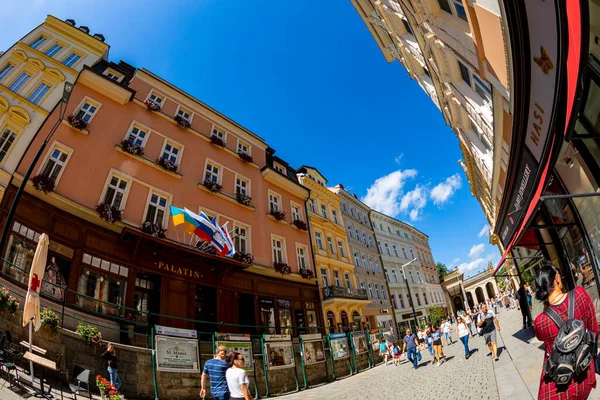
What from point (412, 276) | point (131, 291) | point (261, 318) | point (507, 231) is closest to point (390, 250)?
point (412, 276)

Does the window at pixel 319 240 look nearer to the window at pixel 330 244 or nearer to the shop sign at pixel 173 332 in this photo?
the window at pixel 330 244

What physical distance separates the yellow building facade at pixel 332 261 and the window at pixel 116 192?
48.4ft

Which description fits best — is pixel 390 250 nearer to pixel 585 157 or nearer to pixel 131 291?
pixel 131 291

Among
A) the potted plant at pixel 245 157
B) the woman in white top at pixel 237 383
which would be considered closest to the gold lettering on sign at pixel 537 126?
the woman in white top at pixel 237 383

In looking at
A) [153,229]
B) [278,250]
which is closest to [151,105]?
[153,229]

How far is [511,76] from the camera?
20.7ft

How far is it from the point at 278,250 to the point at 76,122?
13.7 meters

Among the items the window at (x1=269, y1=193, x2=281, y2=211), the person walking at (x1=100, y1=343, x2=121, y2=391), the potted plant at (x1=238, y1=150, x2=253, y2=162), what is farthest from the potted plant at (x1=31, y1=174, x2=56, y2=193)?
the window at (x1=269, y1=193, x2=281, y2=211)

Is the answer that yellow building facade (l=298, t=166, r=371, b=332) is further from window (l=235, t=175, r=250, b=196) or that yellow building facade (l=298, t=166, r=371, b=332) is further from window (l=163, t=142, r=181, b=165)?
window (l=163, t=142, r=181, b=165)

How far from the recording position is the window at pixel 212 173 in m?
19.5

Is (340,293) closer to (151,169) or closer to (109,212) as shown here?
(151,169)

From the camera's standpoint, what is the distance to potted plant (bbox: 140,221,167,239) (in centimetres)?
1379

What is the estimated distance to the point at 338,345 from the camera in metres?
16.2

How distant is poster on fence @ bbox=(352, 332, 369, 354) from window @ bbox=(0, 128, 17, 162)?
19.2 meters
